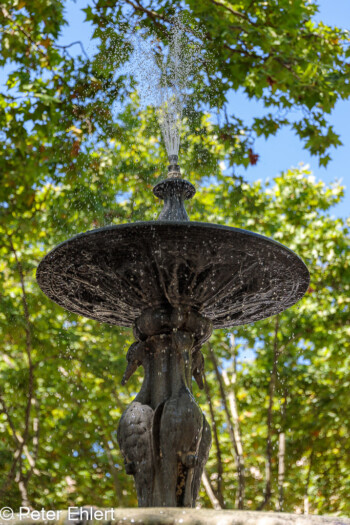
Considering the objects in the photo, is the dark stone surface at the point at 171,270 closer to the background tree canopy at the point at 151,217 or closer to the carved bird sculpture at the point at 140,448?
the carved bird sculpture at the point at 140,448

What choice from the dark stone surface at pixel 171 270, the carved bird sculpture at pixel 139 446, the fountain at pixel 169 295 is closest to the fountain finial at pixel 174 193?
the fountain at pixel 169 295

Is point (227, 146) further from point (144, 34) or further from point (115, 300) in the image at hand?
point (115, 300)

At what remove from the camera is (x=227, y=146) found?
8.23 m

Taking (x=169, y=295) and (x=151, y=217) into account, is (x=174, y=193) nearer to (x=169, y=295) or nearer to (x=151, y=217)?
(x=169, y=295)

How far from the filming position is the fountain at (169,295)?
12.6 ft

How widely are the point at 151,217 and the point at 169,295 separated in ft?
18.2

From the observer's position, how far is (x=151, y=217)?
979 centimetres

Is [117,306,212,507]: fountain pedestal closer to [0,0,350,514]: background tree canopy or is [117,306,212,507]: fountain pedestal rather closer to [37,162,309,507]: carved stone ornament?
[37,162,309,507]: carved stone ornament

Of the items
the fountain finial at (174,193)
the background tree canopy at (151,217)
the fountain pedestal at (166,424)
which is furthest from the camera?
the background tree canopy at (151,217)

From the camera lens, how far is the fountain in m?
3.83

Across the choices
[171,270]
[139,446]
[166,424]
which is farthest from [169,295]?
[139,446]

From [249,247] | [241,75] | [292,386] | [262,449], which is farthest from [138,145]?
[249,247]

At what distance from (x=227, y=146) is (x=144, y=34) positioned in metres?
1.77

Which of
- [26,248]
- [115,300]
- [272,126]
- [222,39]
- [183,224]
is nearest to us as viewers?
[183,224]
